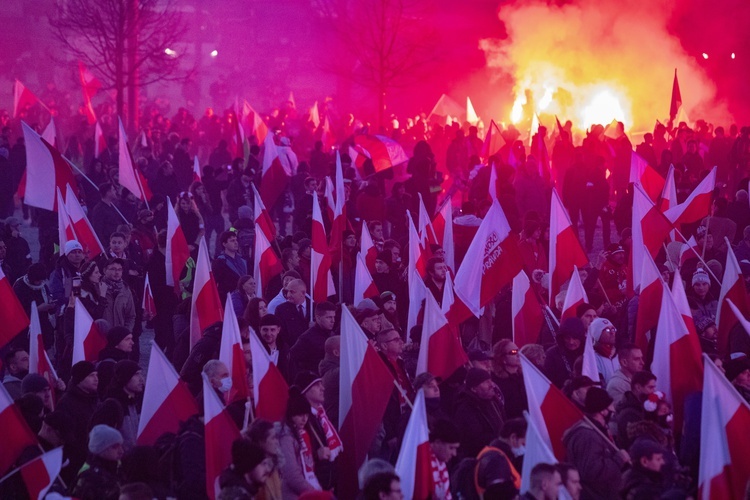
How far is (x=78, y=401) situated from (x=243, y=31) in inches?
1698

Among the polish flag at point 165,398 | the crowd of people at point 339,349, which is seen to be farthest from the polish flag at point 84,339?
the polish flag at point 165,398

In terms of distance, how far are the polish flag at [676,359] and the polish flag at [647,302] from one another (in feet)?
4.14

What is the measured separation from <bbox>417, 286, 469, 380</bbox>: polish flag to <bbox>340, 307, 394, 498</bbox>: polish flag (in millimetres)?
967

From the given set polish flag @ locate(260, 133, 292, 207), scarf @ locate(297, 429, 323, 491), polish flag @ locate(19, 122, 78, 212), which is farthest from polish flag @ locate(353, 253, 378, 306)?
polish flag @ locate(260, 133, 292, 207)

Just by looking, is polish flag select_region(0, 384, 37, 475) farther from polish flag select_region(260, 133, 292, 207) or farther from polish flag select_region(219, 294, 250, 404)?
polish flag select_region(260, 133, 292, 207)

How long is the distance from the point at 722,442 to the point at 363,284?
5.37m

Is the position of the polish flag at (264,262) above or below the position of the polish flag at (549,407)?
above

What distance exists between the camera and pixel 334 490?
28.1 feet

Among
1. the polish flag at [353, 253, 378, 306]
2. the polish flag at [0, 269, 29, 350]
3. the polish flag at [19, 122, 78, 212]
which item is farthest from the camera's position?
the polish flag at [19, 122, 78, 212]

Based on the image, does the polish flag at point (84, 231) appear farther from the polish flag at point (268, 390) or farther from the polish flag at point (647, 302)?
the polish flag at point (647, 302)

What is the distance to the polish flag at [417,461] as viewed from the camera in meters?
7.21

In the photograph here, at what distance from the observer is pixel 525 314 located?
1136 centimetres

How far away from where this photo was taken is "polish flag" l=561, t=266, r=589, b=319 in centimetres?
1120

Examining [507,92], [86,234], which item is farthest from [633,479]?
[507,92]
